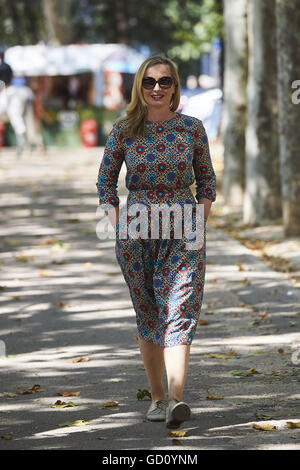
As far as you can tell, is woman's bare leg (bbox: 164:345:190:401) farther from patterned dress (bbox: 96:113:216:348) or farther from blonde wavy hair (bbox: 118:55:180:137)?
blonde wavy hair (bbox: 118:55:180:137)

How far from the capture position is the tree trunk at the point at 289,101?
1248 centimetres

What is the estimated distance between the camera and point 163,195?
220 inches

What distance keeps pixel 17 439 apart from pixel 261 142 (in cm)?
950

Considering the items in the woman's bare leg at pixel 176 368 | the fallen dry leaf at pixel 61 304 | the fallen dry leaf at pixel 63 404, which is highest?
the woman's bare leg at pixel 176 368

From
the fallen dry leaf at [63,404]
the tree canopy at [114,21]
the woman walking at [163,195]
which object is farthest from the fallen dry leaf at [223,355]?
the tree canopy at [114,21]

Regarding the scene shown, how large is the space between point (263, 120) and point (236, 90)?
115 inches

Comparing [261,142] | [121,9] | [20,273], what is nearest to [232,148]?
[261,142]

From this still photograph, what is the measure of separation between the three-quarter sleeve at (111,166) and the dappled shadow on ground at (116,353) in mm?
1220

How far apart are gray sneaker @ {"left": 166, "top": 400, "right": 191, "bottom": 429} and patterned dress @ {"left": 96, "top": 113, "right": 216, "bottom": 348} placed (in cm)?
32

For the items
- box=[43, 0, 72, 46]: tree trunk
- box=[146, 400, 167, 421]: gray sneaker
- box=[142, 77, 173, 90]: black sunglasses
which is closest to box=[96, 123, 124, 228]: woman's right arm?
box=[142, 77, 173, 90]: black sunglasses

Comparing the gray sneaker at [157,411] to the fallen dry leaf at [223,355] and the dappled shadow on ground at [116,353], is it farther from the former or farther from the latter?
the fallen dry leaf at [223,355]

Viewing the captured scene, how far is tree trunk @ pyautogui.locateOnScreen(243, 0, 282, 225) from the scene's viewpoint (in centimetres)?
1416

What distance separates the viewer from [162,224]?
5574 millimetres

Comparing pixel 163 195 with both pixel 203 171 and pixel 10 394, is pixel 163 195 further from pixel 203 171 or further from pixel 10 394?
pixel 10 394
